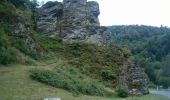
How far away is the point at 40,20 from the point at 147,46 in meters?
78.1

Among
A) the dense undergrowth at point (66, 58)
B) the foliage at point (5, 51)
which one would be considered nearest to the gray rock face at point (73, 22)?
the dense undergrowth at point (66, 58)

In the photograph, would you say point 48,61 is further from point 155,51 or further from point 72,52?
point 155,51

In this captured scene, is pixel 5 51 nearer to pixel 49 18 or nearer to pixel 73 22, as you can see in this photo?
pixel 73 22

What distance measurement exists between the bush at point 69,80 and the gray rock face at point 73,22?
10.6 m

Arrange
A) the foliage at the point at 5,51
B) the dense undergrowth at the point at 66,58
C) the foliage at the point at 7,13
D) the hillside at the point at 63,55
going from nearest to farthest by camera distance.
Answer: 1. the hillside at the point at 63,55
2. the dense undergrowth at the point at 66,58
3. the foliage at the point at 5,51
4. the foliage at the point at 7,13

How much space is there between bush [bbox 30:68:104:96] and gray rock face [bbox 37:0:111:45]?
1057 cm

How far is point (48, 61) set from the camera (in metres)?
45.0

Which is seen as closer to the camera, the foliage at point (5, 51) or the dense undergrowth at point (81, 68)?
the dense undergrowth at point (81, 68)

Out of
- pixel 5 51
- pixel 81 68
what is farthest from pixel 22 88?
pixel 81 68

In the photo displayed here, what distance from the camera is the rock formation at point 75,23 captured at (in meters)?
52.5

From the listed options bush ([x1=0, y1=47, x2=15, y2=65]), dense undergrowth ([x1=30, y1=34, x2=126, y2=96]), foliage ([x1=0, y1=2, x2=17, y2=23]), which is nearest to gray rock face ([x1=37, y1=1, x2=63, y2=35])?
dense undergrowth ([x1=30, y1=34, x2=126, y2=96])

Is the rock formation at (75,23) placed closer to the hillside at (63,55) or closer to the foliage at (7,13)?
the hillside at (63,55)

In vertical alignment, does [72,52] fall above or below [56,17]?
below

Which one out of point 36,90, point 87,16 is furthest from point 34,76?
point 87,16
